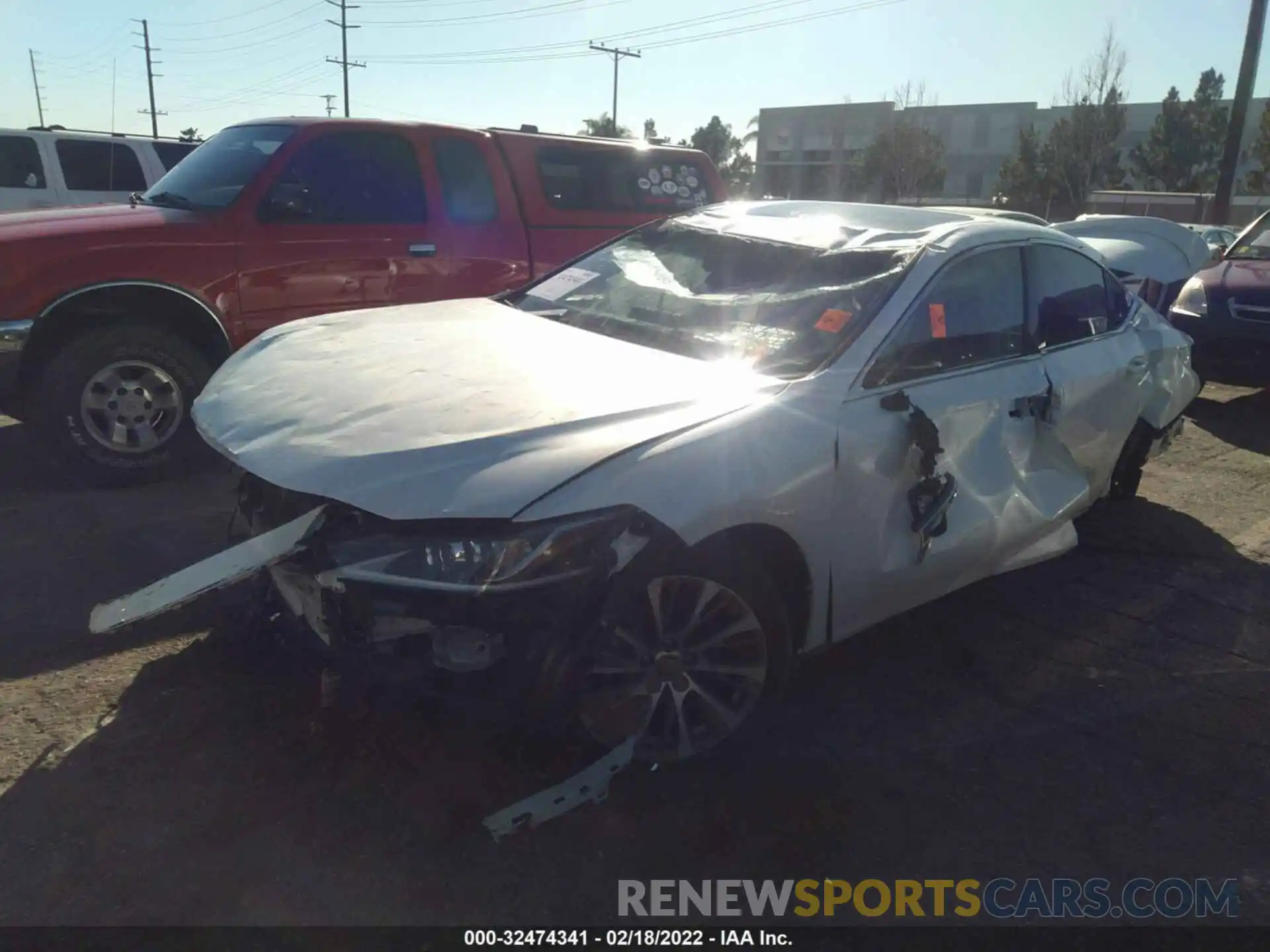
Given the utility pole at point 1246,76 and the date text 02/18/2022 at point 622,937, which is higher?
the utility pole at point 1246,76

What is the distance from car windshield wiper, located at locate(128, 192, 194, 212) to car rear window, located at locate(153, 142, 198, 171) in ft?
19.4

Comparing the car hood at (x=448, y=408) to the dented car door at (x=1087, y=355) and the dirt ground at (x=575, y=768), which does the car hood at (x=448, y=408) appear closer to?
the dirt ground at (x=575, y=768)

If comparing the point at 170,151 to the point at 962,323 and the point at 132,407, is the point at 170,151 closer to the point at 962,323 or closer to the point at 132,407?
the point at 132,407

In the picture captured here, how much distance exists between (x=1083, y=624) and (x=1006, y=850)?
1.82m

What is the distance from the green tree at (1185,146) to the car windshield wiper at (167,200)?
51659 mm

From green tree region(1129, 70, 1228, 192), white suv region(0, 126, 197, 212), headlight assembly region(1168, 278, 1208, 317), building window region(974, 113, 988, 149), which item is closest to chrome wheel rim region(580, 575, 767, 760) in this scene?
headlight assembly region(1168, 278, 1208, 317)

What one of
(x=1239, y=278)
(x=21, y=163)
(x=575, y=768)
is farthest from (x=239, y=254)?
(x=1239, y=278)

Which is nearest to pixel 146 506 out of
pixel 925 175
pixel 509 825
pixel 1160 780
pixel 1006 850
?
pixel 509 825

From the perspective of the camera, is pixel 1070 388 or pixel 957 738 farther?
pixel 1070 388

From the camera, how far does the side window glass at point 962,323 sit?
137 inches

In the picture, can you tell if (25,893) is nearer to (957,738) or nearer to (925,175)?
(957,738)

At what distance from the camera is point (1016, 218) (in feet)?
16.3

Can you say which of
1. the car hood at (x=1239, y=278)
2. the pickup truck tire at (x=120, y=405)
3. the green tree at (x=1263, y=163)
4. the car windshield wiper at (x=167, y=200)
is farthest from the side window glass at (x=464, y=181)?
the green tree at (x=1263, y=163)

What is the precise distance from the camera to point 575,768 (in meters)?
2.99
